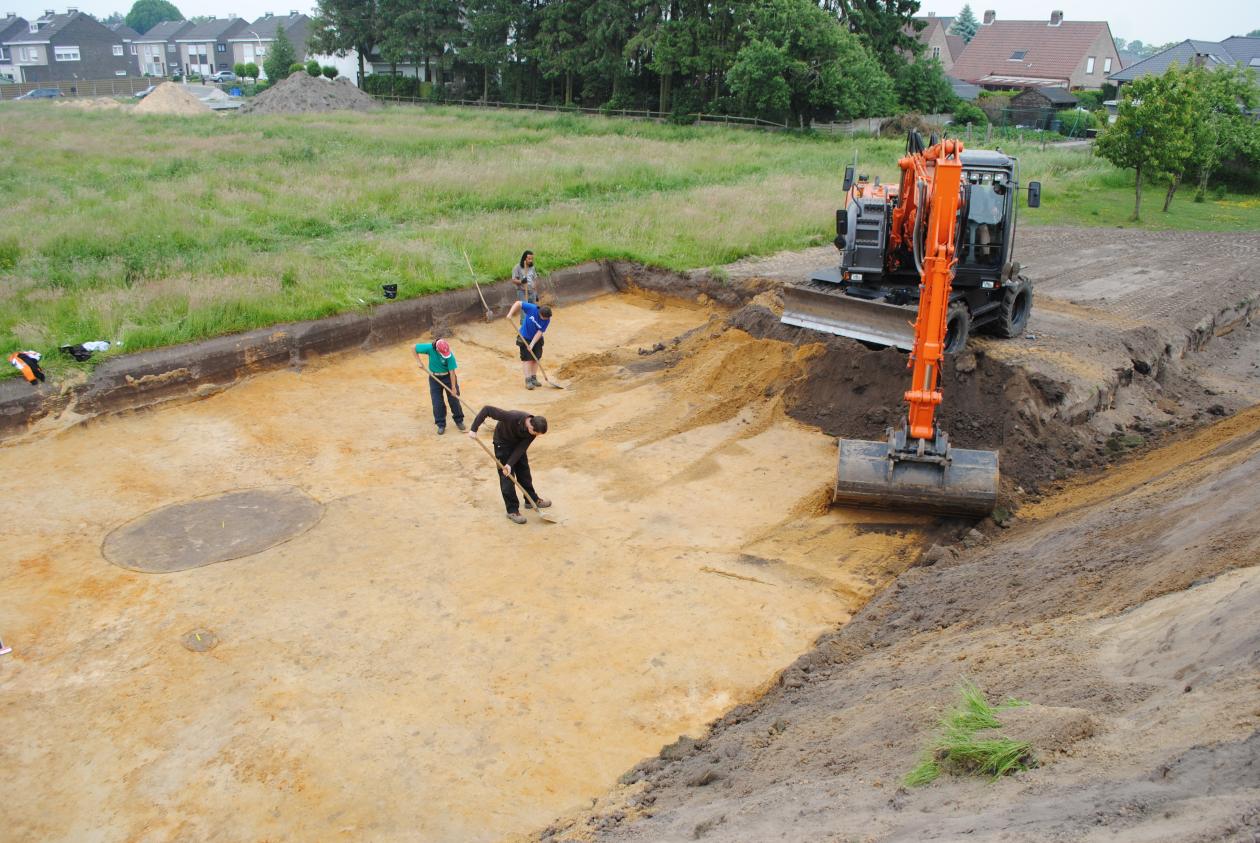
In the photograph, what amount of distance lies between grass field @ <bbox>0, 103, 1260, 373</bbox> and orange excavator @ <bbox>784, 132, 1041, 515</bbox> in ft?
24.6

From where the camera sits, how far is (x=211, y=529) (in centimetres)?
977

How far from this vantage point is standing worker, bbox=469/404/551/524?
9461mm

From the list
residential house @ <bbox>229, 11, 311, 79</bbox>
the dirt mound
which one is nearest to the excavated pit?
the dirt mound

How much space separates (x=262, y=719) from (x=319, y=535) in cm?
290

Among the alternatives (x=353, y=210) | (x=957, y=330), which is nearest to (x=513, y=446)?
(x=957, y=330)

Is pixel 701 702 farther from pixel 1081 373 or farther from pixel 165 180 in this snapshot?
pixel 165 180

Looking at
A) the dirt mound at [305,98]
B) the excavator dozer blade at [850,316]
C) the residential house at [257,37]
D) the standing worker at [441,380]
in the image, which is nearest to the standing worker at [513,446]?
the standing worker at [441,380]

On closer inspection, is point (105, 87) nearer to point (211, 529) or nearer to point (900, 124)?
point (900, 124)

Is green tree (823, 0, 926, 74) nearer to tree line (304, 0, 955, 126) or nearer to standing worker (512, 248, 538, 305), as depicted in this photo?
tree line (304, 0, 955, 126)

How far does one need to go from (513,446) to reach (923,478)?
4.08 metres

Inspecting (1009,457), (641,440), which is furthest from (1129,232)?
(641,440)

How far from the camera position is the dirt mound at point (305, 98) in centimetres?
5053

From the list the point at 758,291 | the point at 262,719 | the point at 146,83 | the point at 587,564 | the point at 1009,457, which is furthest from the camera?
the point at 146,83

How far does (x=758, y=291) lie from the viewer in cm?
1761
